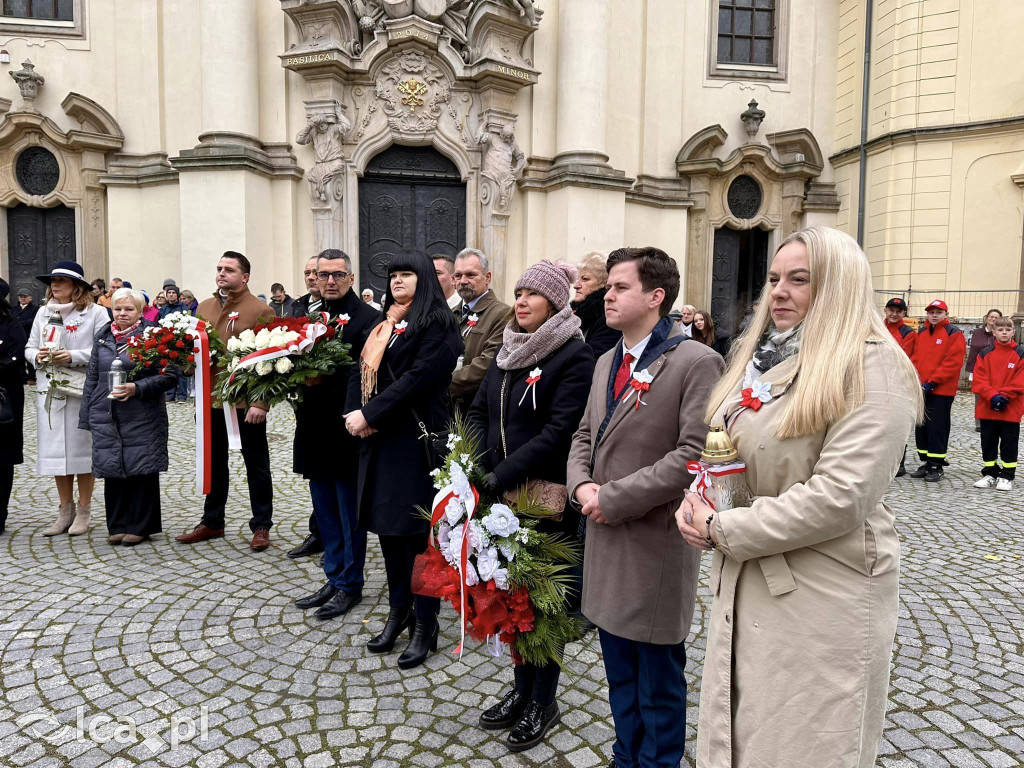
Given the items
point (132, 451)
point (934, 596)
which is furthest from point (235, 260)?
point (934, 596)

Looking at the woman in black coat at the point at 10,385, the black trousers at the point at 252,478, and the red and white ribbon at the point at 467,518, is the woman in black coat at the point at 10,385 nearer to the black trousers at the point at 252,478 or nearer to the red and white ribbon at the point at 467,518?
the black trousers at the point at 252,478

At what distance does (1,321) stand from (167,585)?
8.80 ft

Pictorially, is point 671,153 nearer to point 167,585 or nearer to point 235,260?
point 235,260

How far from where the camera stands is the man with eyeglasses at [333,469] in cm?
427

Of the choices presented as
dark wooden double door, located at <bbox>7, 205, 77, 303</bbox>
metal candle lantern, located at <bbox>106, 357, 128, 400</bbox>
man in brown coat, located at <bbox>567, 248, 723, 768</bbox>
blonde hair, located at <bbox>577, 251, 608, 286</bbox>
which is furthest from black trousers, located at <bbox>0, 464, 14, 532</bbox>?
dark wooden double door, located at <bbox>7, 205, 77, 303</bbox>

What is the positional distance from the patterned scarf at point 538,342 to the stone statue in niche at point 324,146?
38.5 feet

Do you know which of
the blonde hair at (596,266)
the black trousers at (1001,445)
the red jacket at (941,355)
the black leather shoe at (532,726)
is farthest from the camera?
the red jacket at (941,355)

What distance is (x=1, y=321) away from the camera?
5.53 m

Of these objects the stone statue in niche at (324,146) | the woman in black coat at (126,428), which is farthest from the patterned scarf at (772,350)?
the stone statue in niche at (324,146)

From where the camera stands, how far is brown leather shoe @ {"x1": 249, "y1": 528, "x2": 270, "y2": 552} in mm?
5254

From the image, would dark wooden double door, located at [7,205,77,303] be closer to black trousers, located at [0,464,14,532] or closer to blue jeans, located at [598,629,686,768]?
black trousers, located at [0,464,14,532]

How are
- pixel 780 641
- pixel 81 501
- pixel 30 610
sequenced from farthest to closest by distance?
pixel 81 501
pixel 30 610
pixel 780 641

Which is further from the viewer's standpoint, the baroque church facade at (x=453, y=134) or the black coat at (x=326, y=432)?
the baroque church facade at (x=453, y=134)

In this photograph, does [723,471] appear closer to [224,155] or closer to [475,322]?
[475,322]
